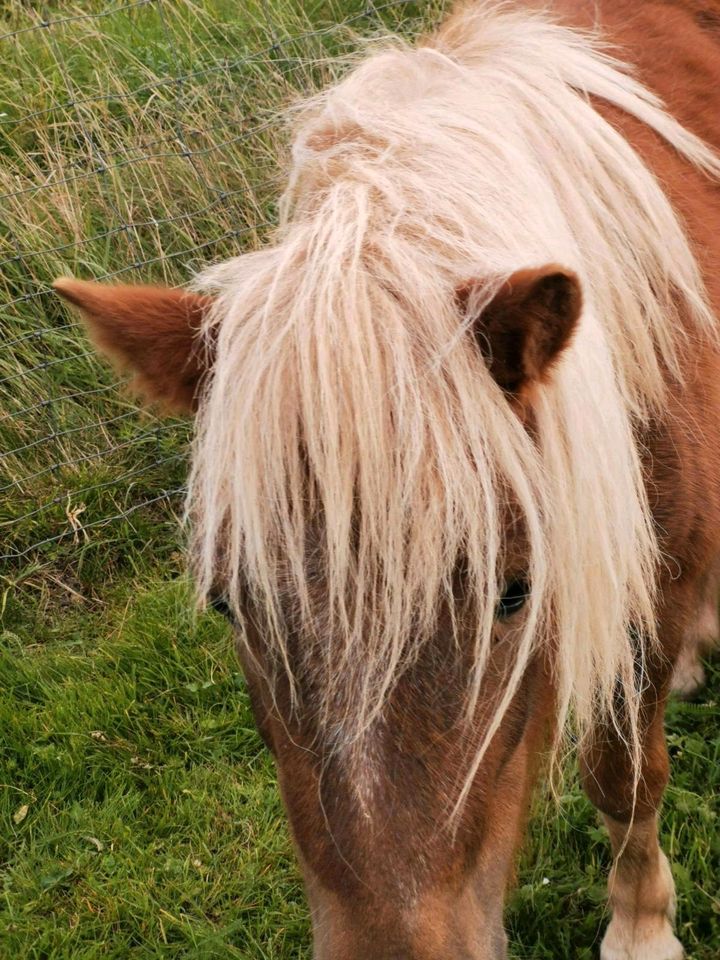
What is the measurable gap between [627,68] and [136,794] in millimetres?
2543

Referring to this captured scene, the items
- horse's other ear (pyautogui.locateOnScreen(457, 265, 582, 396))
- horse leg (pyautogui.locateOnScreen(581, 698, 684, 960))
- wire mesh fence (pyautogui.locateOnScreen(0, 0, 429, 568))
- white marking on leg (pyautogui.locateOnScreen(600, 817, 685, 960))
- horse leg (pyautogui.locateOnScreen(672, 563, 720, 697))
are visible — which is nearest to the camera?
horse's other ear (pyautogui.locateOnScreen(457, 265, 582, 396))

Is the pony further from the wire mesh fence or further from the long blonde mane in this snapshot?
the wire mesh fence

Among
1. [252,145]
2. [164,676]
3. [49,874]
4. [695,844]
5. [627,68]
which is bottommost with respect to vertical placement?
[49,874]

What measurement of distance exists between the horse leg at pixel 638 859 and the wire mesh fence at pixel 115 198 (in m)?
2.03

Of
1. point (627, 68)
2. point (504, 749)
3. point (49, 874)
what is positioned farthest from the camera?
point (49, 874)

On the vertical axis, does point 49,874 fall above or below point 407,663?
below

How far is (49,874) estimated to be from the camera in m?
3.16

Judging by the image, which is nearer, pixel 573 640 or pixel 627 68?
pixel 573 640

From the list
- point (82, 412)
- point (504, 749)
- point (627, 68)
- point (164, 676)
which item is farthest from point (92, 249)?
point (504, 749)

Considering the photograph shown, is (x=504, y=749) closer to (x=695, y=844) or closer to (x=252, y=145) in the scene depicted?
(x=695, y=844)

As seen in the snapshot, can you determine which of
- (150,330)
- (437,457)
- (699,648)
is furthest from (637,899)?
(150,330)

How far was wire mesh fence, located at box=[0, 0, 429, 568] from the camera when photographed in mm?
4090

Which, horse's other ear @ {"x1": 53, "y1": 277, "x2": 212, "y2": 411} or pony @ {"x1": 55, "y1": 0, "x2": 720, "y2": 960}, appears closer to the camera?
pony @ {"x1": 55, "y1": 0, "x2": 720, "y2": 960}

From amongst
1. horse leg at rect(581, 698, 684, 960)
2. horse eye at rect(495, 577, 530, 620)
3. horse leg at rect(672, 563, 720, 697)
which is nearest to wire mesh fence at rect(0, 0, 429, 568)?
horse leg at rect(672, 563, 720, 697)
